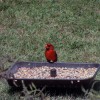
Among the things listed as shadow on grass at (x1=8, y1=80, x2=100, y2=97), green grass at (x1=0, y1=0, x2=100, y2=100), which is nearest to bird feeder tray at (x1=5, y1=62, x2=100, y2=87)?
shadow on grass at (x1=8, y1=80, x2=100, y2=97)

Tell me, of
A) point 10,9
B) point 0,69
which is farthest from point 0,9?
point 0,69

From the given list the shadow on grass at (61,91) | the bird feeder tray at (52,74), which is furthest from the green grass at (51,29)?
the shadow on grass at (61,91)

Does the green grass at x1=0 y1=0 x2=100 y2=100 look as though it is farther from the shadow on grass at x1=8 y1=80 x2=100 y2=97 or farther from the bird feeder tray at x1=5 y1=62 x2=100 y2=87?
the shadow on grass at x1=8 y1=80 x2=100 y2=97

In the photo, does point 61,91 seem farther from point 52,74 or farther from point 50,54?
point 50,54

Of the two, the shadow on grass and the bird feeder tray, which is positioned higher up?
the bird feeder tray

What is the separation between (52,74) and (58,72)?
9.2 inches

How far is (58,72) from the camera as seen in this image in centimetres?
580

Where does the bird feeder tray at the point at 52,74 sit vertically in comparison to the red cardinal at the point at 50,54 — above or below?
below

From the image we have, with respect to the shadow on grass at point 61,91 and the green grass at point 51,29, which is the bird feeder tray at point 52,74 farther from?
the green grass at point 51,29

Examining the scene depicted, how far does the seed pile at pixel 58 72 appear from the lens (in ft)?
18.5

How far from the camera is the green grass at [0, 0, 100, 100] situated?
727 cm

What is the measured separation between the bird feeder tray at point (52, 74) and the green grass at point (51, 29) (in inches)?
32.6

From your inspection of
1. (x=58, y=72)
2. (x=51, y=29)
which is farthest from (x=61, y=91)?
(x=51, y=29)

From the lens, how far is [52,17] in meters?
8.67
